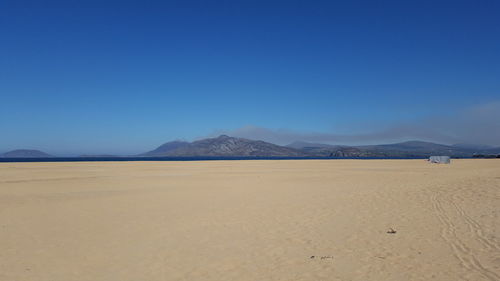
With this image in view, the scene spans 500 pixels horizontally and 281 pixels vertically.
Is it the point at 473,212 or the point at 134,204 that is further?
the point at 134,204

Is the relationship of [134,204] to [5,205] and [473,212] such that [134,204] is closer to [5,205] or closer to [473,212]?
[5,205]

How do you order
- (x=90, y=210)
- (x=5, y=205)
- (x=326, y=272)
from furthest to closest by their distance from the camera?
(x=5, y=205) < (x=90, y=210) < (x=326, y=272)

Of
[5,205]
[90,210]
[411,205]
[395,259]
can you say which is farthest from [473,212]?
[5,205]

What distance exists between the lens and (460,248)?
7.73 meters

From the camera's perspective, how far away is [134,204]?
14641 mm

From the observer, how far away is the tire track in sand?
20.3ft

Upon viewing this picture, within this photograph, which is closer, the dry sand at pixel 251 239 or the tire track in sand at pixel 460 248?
the tire track in sand at pixel 460 248

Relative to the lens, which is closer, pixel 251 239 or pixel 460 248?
pixel 460 248

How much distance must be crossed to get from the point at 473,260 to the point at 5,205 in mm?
16754

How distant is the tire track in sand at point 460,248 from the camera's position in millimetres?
6181

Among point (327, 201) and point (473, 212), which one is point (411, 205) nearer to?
point (473, 212)

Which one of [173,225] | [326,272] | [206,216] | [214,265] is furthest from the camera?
[206,216]

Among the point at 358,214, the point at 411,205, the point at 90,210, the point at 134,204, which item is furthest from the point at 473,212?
the point at 90,210

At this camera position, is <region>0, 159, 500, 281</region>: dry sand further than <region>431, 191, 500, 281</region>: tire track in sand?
Yes
